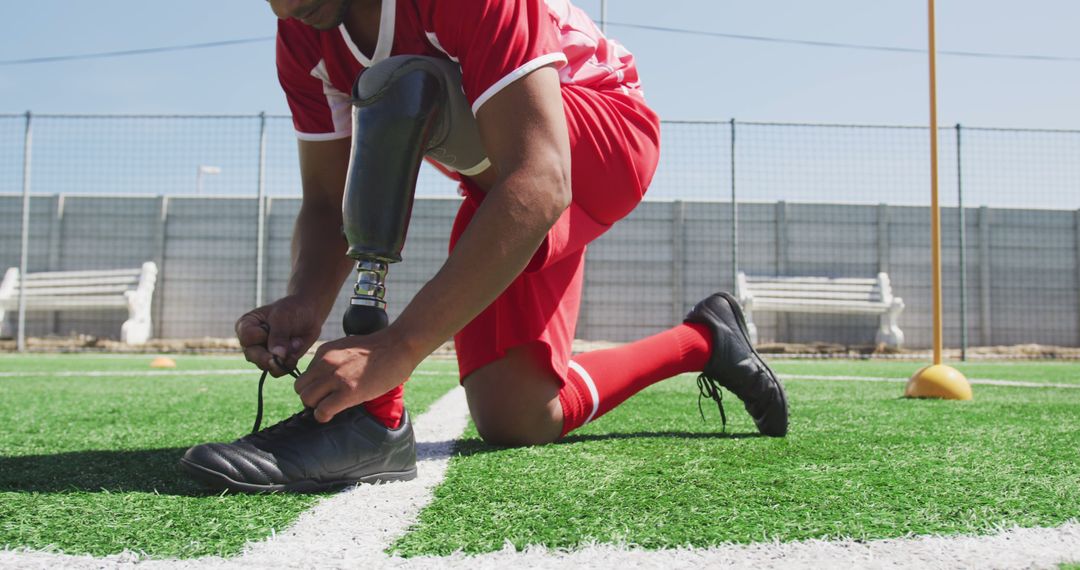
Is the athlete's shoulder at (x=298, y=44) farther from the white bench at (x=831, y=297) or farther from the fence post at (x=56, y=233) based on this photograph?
the fence post at (x=56, y=233)

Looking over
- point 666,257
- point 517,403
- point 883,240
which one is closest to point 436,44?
point 517,403

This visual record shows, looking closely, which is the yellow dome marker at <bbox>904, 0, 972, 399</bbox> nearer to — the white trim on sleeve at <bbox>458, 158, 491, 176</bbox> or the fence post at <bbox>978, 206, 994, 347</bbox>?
the white trim on sleeve at <bbox>458, 158, 491, 176</bbox>

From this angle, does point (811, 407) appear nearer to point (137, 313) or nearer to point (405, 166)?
point (405, 166)

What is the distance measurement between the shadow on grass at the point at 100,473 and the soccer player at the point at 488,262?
0.40 feet

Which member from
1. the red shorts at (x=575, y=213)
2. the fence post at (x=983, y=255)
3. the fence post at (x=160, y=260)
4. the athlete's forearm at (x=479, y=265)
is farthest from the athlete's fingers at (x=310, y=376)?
the fence post at (x=983, y=255)

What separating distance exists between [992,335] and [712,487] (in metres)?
10.2

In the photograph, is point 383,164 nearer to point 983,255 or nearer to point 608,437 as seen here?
point 608,437

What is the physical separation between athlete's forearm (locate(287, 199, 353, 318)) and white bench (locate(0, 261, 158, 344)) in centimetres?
856

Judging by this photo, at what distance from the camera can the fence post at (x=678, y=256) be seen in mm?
9305

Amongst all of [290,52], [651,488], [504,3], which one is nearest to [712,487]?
[651,488]

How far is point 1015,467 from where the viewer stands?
138 cm

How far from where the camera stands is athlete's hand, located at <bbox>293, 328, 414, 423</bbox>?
37.0 inches

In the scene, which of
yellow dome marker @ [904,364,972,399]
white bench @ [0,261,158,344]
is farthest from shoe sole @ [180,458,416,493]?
white bench @ [0,261,158,344]

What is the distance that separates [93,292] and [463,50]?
987cm
